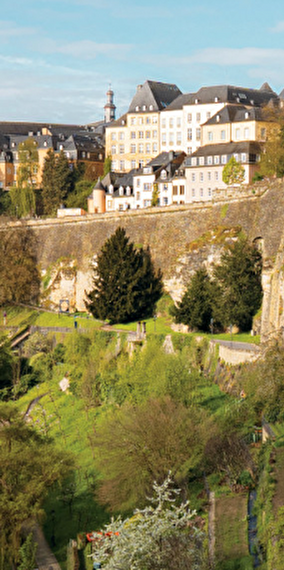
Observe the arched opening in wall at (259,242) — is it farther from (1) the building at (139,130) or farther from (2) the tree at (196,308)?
(1) the building at (139,130)

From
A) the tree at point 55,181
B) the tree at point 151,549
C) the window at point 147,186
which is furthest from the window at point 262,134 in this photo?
the tree at point 151,549

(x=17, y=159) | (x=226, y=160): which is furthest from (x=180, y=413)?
(x=17, y=159)

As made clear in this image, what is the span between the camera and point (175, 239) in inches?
2736

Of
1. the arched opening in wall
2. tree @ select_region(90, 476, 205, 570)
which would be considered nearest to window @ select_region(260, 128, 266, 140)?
the arched opening in wall

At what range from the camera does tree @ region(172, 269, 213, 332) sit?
196ft

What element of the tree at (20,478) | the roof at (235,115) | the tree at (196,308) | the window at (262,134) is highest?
the roof at (235,115)

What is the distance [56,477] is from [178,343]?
1955cm

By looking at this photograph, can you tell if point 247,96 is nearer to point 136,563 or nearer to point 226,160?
point 226,160

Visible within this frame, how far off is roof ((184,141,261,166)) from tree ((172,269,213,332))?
2110cm

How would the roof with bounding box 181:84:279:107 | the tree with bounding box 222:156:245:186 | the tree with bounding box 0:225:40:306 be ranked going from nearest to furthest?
the tree with bounding box 222:156:245:186 → the tree with bounding box 0:225:40:306 → the roof with bounding box 181:84:279:107

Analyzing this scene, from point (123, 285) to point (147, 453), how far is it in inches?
1073

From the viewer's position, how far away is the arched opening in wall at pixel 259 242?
61594 mm

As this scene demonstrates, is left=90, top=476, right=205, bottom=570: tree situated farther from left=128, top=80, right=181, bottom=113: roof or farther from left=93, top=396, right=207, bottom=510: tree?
left=128, top=80, right=181, bottom=113: roof

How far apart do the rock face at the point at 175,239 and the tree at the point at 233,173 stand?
24.4ft
